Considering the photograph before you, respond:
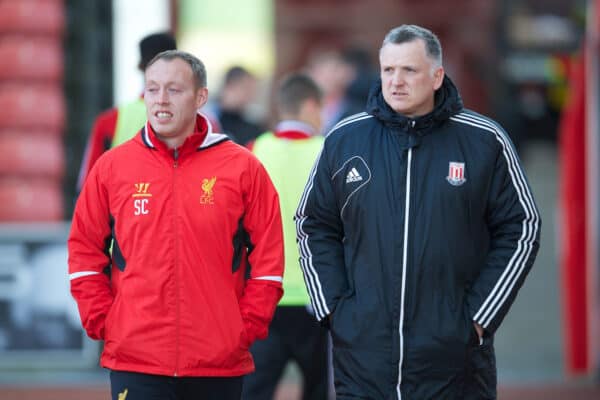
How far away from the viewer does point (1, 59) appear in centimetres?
1177

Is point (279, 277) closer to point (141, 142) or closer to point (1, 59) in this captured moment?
point (141, 142)

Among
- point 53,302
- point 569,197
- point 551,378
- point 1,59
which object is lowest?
point 551,378

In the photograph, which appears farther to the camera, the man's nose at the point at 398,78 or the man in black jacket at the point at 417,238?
the man's nose at the point at 398,78

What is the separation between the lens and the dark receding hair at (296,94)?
7086 mm

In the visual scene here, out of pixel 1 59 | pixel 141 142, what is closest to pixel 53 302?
pixel 1 59

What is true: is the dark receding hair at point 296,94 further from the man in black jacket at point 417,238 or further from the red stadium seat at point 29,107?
the red stadium seat at point 29,107

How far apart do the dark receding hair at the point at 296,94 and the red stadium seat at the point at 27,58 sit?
5.04 meters

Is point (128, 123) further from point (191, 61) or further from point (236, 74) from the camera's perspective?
point (236, 74)

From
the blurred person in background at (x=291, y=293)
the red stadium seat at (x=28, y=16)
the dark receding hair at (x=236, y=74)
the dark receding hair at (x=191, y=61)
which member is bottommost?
the blurred person in background at (x=291, y=293)

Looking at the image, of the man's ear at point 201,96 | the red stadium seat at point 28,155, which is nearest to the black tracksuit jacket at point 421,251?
the man's ear at point 201,96

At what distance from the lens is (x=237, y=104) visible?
31.8ft

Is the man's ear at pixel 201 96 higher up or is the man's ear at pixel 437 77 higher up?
the man's ear at pixel 437 77

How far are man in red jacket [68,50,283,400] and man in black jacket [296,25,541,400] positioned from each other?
272mm

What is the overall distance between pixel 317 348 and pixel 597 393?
12.5 feet
